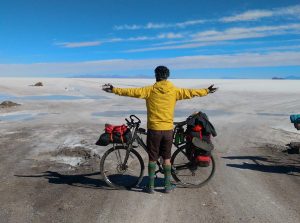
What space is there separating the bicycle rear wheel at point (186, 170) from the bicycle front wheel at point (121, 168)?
2.13 feet

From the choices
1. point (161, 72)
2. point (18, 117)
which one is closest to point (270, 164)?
point (161, 72)

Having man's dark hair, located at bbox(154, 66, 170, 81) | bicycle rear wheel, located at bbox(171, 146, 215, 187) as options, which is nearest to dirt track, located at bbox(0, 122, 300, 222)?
bicycle rear wheel, located at bbox(171, 146, 215, 187)

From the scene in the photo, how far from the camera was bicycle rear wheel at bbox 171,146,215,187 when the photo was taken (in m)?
7.91

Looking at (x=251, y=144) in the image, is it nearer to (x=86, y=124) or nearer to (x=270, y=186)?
(x=270, y=186)

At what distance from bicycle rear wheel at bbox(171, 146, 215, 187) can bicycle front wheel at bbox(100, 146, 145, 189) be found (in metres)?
0.65

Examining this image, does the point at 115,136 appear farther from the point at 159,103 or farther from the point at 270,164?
the point at 270,164

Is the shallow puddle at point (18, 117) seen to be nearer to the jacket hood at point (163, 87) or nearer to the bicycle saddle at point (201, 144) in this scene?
the jacket hood at point (163, 87)

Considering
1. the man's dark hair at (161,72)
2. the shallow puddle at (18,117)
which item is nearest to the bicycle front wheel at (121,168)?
the man's dark hair at (161,72)

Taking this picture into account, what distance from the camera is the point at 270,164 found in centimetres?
1005

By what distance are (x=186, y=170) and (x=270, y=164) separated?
2907 mm

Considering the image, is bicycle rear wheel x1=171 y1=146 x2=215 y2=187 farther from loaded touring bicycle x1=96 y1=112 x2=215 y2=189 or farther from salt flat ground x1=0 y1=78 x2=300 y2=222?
salt flat ground x1=0 y1=78 x2=300 y2=222

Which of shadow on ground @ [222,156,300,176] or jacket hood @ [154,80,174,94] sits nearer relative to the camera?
jacket hood @ [154,80,174,94]

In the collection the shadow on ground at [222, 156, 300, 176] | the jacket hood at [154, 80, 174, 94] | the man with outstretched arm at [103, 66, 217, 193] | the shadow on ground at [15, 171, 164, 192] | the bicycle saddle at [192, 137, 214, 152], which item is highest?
the jacket hood at [154, 80, 174, 94]

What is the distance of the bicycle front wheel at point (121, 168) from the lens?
784 centimetres
